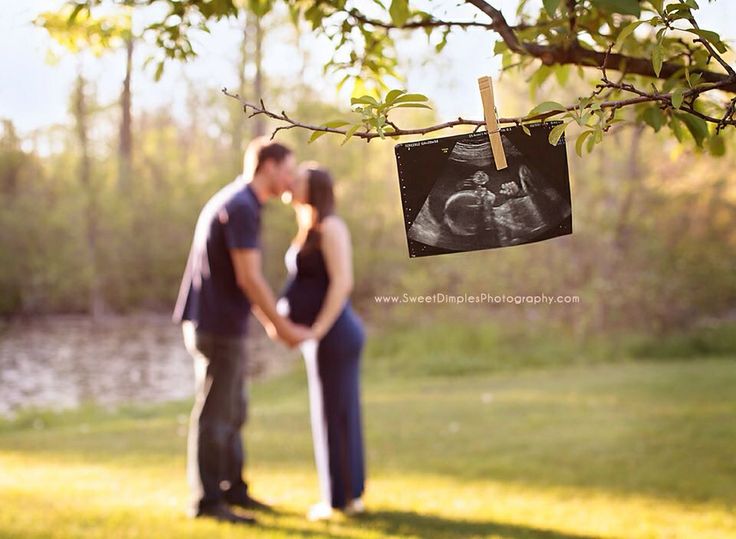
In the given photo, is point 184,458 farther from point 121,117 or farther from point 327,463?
point 121,117

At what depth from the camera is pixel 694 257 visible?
13.7 meters

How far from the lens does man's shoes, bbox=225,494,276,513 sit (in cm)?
459

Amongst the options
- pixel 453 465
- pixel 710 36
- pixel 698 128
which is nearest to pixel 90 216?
pixel 453 465

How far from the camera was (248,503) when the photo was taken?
4621mm

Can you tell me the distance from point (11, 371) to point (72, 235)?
4614 millimetres

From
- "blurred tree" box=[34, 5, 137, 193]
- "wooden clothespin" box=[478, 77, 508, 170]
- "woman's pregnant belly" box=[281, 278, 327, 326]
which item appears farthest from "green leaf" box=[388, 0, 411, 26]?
"woman's pregnant belly" box=[281, 278, 327, 326]

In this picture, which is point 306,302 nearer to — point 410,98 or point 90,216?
point 410,98

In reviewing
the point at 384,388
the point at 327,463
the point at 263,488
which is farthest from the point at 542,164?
the point at 384,388

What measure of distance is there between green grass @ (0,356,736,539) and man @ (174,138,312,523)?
30cm

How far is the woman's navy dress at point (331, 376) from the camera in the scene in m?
4.29

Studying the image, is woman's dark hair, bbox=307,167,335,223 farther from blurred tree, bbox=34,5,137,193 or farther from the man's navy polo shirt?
blurred tree, bbox=34,5,137,193

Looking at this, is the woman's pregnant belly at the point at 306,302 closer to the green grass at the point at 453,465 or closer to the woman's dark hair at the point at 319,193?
the woman's dark hair at the point at 319,193

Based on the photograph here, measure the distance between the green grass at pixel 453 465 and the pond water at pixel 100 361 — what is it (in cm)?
231

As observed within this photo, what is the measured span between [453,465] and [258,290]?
247 centimetres
